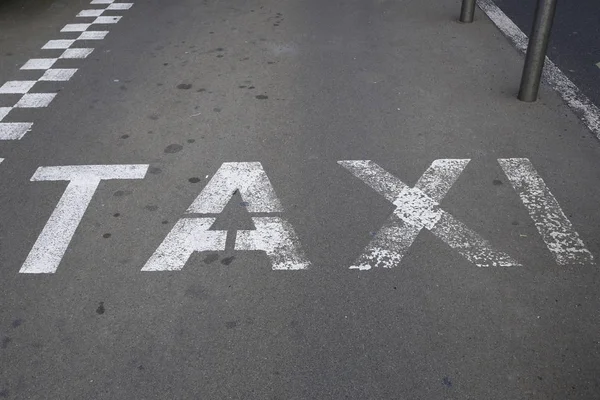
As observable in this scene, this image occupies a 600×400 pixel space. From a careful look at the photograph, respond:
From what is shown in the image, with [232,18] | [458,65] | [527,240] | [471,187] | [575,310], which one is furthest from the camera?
[232,18]

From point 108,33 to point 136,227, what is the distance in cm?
545

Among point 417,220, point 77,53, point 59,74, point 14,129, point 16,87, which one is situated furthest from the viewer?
point 77,53

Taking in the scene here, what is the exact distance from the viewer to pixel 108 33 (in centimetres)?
924

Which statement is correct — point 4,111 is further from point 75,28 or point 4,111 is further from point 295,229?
point 295,229

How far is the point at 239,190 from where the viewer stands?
5.24m

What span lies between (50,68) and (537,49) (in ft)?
19.5

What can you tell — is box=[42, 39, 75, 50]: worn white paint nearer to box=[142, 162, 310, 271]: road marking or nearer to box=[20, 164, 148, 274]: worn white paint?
box=[20, 164, 148, 274]: worn white paint

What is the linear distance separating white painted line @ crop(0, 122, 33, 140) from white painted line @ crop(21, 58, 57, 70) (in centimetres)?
170

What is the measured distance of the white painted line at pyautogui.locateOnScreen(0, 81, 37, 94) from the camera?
7250 millimetres

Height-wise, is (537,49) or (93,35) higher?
(537,49)

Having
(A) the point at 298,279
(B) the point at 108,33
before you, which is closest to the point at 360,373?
(A) the point at 298,279

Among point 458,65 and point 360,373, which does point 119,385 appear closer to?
point 360,373

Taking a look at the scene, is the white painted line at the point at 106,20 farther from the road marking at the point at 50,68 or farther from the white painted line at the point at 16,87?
the white painted line at the point at 16,87

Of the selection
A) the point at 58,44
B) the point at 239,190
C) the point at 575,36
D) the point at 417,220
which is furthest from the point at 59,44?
the point at 575,36
